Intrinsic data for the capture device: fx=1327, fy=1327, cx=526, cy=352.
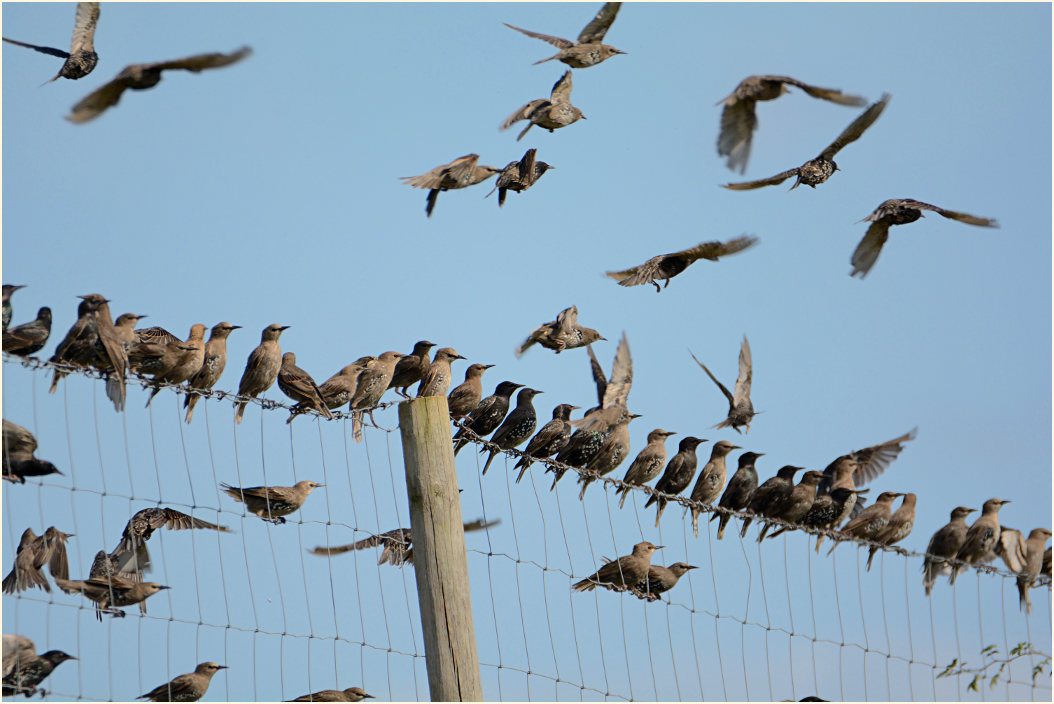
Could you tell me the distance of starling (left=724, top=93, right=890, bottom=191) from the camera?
27.1 ft

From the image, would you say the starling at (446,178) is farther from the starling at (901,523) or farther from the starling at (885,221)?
the starling at (901,523)

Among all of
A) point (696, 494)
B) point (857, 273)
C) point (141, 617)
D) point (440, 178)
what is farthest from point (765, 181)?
point (141, 617)

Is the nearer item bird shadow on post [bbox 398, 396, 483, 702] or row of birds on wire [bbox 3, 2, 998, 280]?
bird shadow on post [bbox 398, 396, 483, 702]

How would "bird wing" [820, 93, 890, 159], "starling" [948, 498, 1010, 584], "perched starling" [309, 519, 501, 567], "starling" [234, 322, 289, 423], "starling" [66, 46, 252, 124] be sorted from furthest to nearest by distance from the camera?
"starling" [948, 498, 1010, 584] < "starling" [234, 322, 289, 423] < "bird wing" [820, 93, 890, 159] < "perched starling" [309, 519, 501, 567] < "starling" [66, 46, 252, 124]

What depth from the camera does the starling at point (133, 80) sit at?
6543mm

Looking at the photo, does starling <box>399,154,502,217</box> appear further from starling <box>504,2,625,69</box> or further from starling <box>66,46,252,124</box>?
starling <box>66,46,252,124</box>

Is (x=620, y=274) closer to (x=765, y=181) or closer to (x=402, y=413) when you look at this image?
(x=765, y=181)

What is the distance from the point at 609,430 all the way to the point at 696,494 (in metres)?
1.42

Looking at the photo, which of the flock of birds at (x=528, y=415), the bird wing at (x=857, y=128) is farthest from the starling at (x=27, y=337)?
the bird wing at (x=857, y=128)

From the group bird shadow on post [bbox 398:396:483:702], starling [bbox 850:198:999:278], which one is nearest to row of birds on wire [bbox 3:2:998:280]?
starling [bbox 850:198:999:278]

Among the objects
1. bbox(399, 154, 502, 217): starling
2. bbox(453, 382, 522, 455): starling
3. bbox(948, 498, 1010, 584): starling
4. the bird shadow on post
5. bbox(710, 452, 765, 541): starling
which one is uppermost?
bbox(399, 154, 502, 217): starling

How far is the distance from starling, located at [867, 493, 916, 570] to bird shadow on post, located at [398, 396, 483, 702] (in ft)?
24.1

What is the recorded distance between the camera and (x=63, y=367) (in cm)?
566

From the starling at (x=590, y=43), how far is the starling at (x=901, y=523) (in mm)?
4872
